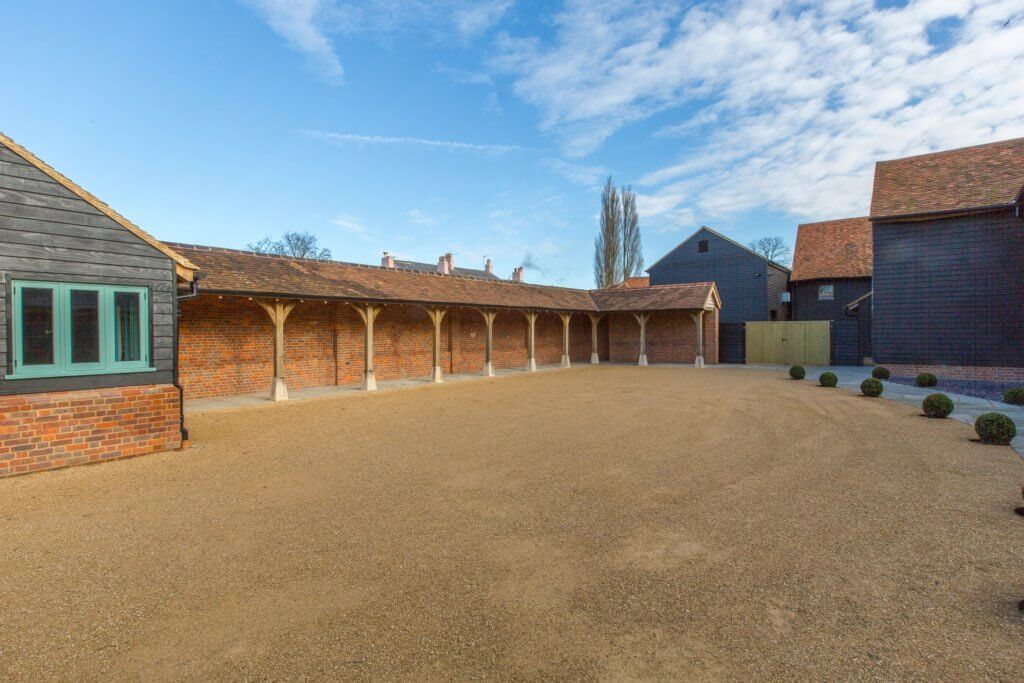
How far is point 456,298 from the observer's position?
647 inches

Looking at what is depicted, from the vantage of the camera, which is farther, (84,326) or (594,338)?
(594,338)

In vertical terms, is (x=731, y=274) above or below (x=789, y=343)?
above

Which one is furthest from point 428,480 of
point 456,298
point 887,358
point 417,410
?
point 887,358

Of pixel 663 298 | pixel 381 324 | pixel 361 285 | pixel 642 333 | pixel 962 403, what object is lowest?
pixel 962 403

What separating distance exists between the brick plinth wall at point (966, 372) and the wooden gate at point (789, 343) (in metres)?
5.65

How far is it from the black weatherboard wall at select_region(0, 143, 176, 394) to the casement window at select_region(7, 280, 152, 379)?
0.26ft

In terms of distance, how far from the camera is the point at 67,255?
6.30 metres

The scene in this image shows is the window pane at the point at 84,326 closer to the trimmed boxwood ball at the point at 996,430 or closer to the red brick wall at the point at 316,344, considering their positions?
the red brick wall at the point at 316,344

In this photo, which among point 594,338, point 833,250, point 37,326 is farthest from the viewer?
point 594,338

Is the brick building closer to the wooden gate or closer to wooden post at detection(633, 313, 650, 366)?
wooden post at detection(633, 313, 650, 366)

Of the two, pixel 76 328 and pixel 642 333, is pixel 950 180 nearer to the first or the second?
pixel 642 333

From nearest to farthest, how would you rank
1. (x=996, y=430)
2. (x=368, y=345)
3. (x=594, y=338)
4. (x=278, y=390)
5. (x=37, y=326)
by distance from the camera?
1. (x=37, y=326)
2. (x=996, y=430)
3. (x=278, y=390)
4. (x=368, y=345)
5. (x=594, y=338)

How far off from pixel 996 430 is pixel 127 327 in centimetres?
1251

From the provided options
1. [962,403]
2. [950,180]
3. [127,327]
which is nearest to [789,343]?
[950,180]
